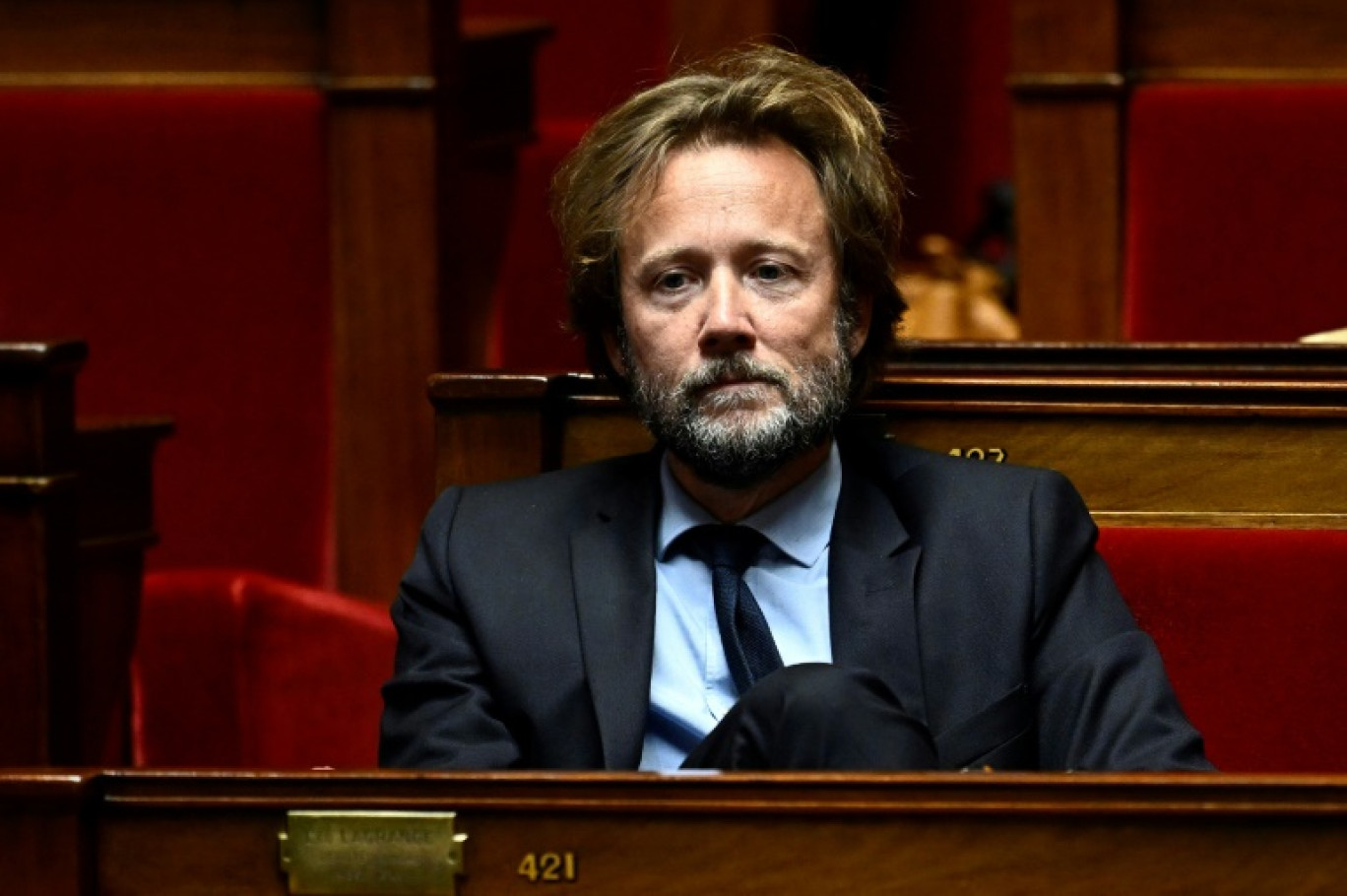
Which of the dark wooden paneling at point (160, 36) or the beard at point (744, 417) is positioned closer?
the beard at point (744, 417)

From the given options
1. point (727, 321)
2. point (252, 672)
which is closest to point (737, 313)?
point (727, 321)

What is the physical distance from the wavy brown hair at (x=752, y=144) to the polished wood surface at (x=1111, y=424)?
4 centimetres

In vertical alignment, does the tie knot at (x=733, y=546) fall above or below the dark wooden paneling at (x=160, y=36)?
below

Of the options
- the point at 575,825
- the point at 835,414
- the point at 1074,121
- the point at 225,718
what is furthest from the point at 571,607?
the point at 1074,121

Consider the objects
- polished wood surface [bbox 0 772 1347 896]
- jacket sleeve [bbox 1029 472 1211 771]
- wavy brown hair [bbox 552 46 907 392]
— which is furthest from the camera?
wavy brown hair [bbox 552 46 907 392]

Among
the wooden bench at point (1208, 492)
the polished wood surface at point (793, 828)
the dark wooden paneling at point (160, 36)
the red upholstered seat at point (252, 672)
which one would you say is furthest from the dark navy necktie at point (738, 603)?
the dark wooden paneling at point (160, 36)

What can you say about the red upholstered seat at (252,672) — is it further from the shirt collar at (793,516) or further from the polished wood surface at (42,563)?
the shirt collar at (793,516)

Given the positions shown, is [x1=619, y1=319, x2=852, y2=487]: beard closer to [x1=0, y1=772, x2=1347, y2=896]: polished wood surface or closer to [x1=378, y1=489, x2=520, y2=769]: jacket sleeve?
[x1=378, y1=489, x2=520, y2=769]: jacket sleeve

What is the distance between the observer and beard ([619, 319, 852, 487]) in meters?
0.74

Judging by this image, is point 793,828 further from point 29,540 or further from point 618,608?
point 29,540

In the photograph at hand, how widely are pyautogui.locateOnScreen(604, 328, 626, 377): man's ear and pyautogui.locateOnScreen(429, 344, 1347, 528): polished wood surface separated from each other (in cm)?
2

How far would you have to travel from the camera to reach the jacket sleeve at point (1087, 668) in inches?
26.4

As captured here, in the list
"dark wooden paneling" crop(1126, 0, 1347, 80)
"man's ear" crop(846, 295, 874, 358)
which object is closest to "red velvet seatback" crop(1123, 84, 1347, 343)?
"dark wooden paneling" crop(1126, 0, 1347, 80)

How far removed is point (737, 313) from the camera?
0.74 m
